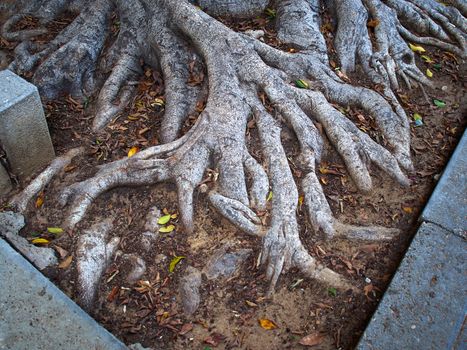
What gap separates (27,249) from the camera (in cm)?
333

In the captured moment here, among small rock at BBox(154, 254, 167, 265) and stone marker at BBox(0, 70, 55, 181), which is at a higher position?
stone marker at BBox(0, 70, 55, 181)

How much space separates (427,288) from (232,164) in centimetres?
153

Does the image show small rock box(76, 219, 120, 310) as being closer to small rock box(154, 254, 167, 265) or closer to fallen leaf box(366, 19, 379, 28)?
small rock box(154, 254, 167, 265)

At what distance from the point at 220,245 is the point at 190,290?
0.38 metres

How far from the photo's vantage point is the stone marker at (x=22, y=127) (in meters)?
3.39

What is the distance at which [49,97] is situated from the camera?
177 inches

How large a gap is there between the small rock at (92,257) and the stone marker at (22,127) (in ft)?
2.49

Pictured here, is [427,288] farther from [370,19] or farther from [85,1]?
[85,1]

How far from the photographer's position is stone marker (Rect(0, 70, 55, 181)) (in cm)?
339

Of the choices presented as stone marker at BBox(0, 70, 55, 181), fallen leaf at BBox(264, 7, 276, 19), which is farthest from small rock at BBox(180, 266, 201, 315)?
fallen leaf at BBox(264, 7, 276, 19)

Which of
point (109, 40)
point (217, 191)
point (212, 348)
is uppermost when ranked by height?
point (109, 40)

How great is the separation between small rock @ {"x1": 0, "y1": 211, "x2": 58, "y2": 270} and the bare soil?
0.06m

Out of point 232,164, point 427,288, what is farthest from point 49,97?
point 427,288

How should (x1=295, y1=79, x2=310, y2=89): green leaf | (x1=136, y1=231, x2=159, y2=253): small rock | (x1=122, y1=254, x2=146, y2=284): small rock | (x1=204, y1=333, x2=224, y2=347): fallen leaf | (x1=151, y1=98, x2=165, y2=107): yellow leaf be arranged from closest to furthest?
(x1=204, y1=333, x2=224, y2=347): fallen leaf → (x1=122, y1=254, x2=146, y2=284): small rock → (x1=136, y1=231, x2=159, y2=253): small rock → (x1=295, y1=79, x2=310, y2=89): green leaf → (x1=151, y1=98, x2=165, y2=107): yellow leaf
